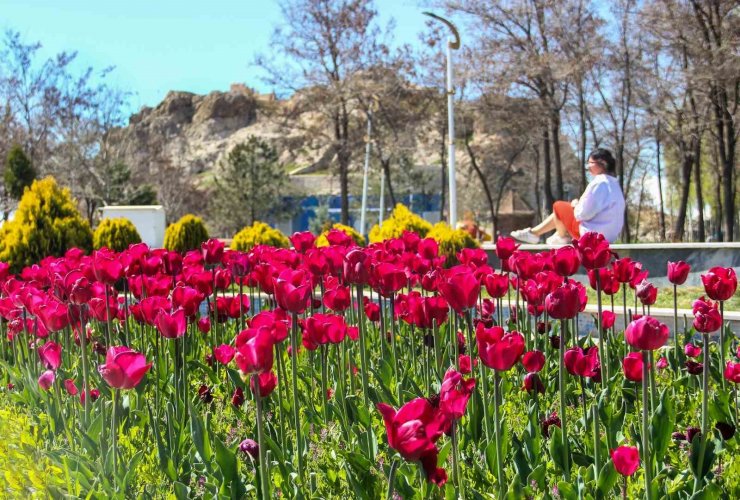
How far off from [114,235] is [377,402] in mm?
10303

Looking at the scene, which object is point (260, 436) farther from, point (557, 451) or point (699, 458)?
point (699, 458)

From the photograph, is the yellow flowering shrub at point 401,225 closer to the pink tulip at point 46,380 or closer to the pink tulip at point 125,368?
the pink tulip at point 46,380

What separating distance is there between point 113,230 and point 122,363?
35.4ft

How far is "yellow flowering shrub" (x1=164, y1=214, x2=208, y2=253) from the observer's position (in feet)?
44.4

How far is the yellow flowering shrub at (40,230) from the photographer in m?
9.30

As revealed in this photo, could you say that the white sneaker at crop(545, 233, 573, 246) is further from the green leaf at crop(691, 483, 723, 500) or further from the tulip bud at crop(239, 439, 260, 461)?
the tulip bud at crop(239, 439, 260, 461)

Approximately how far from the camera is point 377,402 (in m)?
2.84

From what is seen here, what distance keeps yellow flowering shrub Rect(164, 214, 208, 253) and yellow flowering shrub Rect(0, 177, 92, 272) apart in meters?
3.58

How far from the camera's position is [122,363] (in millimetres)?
2158

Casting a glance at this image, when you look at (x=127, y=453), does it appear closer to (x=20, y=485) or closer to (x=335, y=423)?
(x=20, y=485)

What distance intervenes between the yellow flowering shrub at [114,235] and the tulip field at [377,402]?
8073 millimetres

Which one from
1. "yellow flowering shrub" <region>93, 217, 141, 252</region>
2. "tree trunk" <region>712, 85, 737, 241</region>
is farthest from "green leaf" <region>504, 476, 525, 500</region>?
"tree trunk" <region>712, 85, 737, 241</region>

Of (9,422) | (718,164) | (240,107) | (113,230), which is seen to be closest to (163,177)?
(718,164)

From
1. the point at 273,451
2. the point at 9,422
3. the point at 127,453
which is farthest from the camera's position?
the point at 9,422
